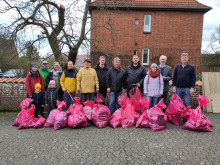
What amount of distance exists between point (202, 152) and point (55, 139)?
2759 mm

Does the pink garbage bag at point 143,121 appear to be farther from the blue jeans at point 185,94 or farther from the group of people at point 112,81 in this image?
the blue jeans at point 185,94

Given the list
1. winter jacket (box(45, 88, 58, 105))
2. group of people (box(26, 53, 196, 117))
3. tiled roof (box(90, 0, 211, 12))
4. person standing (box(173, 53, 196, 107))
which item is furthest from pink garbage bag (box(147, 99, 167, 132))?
tiled roof (box(90, 0, 211, 12))

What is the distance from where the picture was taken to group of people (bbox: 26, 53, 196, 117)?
→ 4.38m

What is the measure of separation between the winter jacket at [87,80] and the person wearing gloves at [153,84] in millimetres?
1321

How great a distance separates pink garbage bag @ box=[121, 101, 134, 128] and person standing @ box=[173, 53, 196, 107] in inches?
54.3

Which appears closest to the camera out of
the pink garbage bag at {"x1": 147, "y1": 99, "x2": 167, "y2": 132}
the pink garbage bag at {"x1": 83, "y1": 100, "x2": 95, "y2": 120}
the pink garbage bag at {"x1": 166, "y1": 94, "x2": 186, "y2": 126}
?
the pink garbage bag at {"x1": 147, "y1": 99, "x2": 167, "y2": 132}

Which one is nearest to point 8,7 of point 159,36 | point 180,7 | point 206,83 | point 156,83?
point 156,83

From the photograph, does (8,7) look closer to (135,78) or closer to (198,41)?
(135,78)

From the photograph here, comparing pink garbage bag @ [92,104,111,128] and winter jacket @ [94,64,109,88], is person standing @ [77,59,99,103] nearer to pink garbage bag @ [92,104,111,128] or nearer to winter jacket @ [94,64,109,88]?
winter jacket @ [94,64,109,88]

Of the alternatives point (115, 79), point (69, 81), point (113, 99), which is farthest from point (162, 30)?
point (69, 81)

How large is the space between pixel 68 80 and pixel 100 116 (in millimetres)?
1365

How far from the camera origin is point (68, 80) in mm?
4762

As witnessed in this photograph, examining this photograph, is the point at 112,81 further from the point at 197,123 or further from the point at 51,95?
the point at 197,123

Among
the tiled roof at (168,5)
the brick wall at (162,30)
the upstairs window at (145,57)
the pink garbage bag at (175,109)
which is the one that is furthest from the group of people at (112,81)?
the tiled roof at (168,5)
